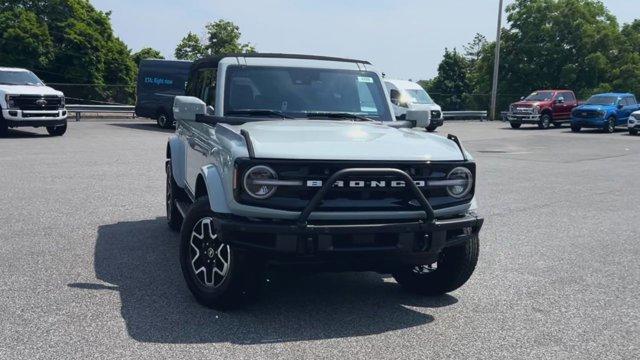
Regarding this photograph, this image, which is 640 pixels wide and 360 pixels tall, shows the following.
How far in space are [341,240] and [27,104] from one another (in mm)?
18170

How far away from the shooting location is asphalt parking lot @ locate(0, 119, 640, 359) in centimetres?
451

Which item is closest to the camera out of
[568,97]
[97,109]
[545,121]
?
[97,109]

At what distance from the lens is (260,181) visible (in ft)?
15.5

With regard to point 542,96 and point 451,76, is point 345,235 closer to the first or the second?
point 542,96

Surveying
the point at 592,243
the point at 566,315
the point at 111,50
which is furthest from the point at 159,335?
the point at 111,50

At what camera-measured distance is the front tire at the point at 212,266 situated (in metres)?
4.91

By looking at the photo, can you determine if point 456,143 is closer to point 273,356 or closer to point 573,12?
point 273,356

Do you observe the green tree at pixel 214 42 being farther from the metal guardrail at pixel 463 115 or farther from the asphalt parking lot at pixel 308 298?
the asphalt parking lot at pixel 308 298

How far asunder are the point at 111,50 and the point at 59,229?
52954 mm

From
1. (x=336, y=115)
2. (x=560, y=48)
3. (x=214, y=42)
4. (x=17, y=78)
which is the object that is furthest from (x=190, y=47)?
(x=336, y=115)

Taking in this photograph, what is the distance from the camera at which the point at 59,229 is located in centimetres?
800

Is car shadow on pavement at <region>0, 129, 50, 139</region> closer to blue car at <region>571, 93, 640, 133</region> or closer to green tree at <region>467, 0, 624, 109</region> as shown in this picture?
blue car at <region>571, 93, 640, 133</region>

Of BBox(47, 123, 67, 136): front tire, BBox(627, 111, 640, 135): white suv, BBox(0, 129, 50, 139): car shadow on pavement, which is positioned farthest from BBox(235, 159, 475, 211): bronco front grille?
BBox(627, 111, 640, 135): white suv

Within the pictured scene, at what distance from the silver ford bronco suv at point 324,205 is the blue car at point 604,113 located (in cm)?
2861
